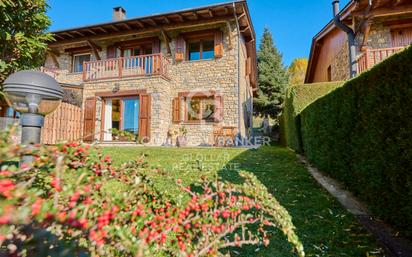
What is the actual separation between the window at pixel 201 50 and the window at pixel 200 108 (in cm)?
212

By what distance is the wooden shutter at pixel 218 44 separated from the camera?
11.0 metres

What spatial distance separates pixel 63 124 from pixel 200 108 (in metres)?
6.52

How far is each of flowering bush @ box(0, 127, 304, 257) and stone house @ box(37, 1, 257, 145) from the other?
9.06 meters

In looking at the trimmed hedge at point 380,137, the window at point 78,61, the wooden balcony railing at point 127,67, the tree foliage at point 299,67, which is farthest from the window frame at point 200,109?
the tree foliage at point 299,67

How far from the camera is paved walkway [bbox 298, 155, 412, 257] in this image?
1923 mm

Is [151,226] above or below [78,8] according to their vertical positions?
below

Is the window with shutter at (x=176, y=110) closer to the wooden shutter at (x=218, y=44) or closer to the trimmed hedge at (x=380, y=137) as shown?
the wooden shutter at (x=218, y=44)

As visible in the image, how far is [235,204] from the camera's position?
140 centimetres

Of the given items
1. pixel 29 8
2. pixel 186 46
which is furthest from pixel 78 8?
pixel 29 8

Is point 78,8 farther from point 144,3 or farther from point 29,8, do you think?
point 29,8

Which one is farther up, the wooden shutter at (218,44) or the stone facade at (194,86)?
the wooden shutter at (218,44)

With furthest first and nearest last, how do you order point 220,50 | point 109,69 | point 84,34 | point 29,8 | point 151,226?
point 84,34
point 109,69
point 220,50
point 29,8
point 151,226

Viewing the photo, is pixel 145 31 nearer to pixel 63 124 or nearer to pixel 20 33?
pixel 63 124

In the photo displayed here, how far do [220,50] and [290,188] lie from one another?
27.8ft
